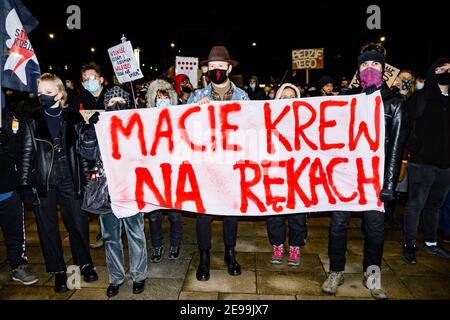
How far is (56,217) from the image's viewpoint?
3441 millimetres

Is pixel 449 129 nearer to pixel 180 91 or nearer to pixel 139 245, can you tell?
pixel 139 245

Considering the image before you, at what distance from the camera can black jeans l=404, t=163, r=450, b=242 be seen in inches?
161

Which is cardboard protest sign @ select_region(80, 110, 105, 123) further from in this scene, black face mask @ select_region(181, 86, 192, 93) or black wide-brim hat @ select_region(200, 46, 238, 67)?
black face mask @ select_region(181, 86, 192, 93)

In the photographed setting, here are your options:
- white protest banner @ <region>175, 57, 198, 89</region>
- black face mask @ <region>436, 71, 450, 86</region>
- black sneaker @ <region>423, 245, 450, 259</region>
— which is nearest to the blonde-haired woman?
black face mask @ <region>436, 71, 450, 86</region>

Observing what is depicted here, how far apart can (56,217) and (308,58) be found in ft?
35.2

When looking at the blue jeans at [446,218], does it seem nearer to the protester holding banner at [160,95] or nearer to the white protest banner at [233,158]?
the white protest banner at [233,158]

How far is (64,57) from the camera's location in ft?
140

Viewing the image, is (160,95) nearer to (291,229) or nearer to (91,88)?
(91,88)

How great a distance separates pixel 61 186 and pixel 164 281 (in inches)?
56.4

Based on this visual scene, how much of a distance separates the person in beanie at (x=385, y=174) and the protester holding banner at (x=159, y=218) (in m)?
1.81

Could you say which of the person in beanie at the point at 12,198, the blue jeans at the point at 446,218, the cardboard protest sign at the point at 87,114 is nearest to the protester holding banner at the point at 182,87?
the cardboard protest sign at the point at 87,114

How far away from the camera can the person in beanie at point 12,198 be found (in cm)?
333

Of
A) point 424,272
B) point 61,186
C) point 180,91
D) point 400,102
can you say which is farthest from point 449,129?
point 180,91

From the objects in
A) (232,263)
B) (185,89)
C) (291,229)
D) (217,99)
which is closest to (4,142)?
(217,99)
